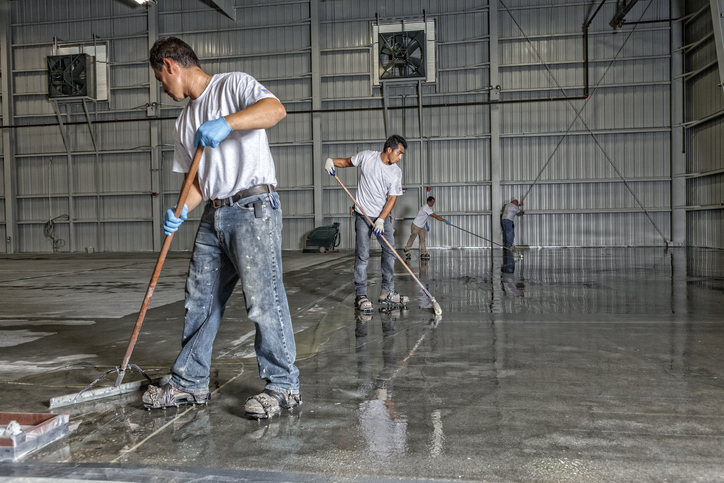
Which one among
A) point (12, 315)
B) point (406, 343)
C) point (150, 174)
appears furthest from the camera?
point (150, 174)

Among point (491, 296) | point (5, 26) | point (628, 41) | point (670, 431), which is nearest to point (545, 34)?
point (628, 41)

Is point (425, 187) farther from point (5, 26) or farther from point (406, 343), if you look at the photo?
point (5, 26)

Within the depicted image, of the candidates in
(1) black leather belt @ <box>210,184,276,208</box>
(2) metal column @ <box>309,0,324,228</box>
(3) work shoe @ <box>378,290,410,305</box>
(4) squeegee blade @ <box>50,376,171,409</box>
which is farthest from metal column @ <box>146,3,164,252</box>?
(1) black leather belt @ <box>210,184,276,208</box>

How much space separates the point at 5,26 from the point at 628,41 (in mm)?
22853

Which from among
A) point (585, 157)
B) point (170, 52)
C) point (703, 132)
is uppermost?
point (703, 132)

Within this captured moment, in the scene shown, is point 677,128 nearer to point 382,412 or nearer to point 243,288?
point 382,412

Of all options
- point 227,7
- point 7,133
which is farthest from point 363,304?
point 7,133

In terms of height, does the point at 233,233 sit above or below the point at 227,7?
below

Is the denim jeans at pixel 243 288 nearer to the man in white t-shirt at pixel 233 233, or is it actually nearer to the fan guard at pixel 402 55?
the man in white t-shirt at pixel 233 233

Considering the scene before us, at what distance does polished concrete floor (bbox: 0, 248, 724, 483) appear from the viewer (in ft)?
6.28

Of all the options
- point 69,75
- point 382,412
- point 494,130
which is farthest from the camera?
point 69,75

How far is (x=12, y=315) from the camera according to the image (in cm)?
548

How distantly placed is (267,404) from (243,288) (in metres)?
0.54

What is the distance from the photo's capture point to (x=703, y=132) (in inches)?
664
